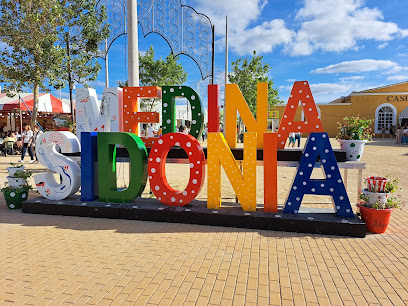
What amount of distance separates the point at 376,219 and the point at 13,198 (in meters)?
7.56

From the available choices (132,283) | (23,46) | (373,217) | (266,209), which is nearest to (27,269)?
(132,283)

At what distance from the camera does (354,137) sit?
18.9 ft

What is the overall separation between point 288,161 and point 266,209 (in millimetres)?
1041

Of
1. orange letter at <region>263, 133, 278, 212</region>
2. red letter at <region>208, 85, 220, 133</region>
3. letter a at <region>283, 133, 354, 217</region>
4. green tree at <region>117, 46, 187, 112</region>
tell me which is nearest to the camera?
letter a at <region>283, 133, 354, 217</region>

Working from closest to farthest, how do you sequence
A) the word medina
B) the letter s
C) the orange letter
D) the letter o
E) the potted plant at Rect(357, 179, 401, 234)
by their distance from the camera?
the potted plant at Rect(357, 179, 401, 234), the word medina, the orange letter, the letter o, the letter s

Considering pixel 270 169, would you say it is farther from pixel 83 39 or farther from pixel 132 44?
pixel 83 39

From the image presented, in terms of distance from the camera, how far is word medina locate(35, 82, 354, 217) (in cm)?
529

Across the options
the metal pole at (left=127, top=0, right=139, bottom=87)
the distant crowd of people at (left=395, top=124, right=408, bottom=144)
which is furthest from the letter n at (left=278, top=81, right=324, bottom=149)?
the distant crowd of people at (left=395, top=124, right=408, bottom=144)

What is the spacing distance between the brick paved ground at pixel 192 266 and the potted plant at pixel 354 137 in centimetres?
154

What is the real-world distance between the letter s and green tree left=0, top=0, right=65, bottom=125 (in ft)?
32.3

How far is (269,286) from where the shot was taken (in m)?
3.43

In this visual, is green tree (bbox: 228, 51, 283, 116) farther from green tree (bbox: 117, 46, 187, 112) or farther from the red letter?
the red letter

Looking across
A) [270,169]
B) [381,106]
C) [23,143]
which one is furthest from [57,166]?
[381,106]

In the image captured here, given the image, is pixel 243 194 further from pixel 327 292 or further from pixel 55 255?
pixel 55 255
